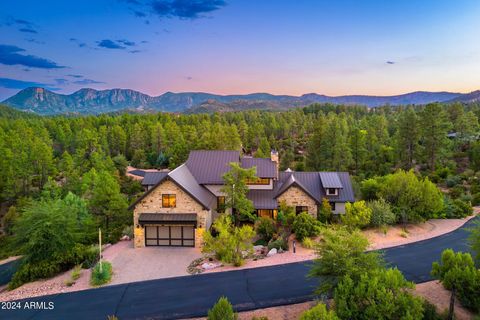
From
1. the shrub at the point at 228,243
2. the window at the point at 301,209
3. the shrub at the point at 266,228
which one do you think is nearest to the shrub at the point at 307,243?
the shrub at the point at 266,228

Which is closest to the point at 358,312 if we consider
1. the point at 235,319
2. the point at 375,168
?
the point at 235,319

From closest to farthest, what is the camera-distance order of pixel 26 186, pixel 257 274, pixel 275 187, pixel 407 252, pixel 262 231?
pixel 257 274, pixel 407 252, pixel 262 231, pixel 275 187, pixel 26 186

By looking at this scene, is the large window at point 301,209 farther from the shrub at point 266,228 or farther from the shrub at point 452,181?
the shrub at point 452,181

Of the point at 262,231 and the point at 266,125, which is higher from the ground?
the point at 266,125

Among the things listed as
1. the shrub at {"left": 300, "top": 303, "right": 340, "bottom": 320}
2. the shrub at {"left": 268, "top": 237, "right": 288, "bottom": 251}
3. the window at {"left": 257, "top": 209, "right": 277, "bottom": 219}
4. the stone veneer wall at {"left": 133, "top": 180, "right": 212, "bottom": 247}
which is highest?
the stone veneer wall at {"left": 133, "top": 180, "right": 212, "bottom": 247}

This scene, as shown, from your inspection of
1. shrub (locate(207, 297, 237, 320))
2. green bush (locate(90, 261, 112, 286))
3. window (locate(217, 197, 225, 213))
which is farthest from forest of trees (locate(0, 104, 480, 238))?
shrub (locate(207, 297, 237, 320))

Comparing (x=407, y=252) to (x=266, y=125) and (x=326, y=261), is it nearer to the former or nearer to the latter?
(x=326, y=261)

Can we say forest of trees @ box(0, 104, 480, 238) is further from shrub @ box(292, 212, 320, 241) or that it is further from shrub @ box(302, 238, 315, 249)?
shrub @ box(302, 238, 315, 249)

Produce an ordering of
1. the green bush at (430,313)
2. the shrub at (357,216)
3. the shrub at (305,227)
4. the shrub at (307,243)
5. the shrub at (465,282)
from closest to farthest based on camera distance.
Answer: the green bush at (430,313), the shrub at (465,282), the shrub at (307,243), the shrub at (305,227), the shrub at (357,216)
